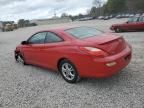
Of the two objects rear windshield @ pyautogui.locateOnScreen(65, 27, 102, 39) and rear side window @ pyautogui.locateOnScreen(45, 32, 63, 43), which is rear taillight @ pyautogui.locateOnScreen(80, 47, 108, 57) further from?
rear side window @ pyautogui.locateOnScreen(45, 32, 63, 43)

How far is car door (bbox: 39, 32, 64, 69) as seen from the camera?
602 cm

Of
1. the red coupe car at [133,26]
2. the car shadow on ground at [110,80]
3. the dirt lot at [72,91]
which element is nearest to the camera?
the dirt lot at [72,91]

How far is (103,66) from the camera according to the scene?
5.00 metres

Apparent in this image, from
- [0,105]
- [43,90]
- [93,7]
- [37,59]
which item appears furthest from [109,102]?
[93,7]

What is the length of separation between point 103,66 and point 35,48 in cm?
275

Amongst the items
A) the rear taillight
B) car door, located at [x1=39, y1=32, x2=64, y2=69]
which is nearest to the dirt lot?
car door, located at [x1=39, y1=32, x2=64, y2=69]

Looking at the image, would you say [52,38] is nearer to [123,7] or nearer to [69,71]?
[69,71]

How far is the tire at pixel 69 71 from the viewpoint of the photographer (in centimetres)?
567

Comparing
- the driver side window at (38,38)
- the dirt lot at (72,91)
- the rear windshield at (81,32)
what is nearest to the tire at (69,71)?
the dirt lot at (72,91)

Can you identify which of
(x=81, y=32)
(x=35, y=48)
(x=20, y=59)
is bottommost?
(x=20, y=59)

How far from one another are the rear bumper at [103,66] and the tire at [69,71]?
301 mm

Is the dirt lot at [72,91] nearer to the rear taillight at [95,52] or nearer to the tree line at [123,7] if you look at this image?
the rear taillight at [95,52]

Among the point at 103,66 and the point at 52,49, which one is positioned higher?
the point at 52,49

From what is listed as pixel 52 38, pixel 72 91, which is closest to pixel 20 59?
pixel 52 38
